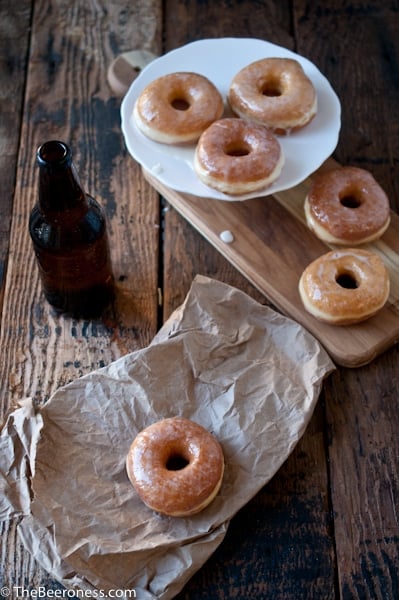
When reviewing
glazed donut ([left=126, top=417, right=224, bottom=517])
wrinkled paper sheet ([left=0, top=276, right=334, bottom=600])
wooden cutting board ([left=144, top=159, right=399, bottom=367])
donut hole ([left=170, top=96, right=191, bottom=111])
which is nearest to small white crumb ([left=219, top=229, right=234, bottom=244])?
wooden cutting board ([left=144, top=159, right=399, bottom=367])

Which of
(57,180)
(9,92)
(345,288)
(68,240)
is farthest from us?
(9,92)

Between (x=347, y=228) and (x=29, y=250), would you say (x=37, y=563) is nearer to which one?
(x=29, y=250)

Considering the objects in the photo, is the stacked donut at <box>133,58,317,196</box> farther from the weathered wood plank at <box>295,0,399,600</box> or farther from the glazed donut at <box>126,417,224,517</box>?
the glazed donut at <box>126,417,224,517</box>

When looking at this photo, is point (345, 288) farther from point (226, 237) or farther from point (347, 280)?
point (226, 237)

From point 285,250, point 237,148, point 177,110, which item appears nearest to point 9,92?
point 177,110

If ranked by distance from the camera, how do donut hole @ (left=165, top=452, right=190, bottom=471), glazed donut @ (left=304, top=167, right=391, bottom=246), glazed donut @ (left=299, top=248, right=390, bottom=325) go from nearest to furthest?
donut hole @ (left=165, top=452, right=190, bottom=471), glazed donut @ (left=299, top=248, right=390, bottom=325), glazed donut @ (left=304, top=167, right=391, bottom=246)

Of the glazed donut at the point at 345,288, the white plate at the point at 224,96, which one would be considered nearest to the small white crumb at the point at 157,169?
the white plate at the point at 224,96
